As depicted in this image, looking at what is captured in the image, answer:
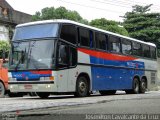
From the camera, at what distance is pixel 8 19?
64062 mm

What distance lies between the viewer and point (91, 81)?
808 inches

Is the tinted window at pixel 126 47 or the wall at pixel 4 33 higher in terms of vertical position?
the wall at pixel 4 33

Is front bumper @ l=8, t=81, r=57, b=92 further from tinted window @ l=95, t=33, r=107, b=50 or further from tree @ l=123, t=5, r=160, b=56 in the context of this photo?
tree @ l=123, t=5, r=160, b=56

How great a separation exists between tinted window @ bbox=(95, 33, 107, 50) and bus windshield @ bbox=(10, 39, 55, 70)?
3.68 m

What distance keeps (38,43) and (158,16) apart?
184ft

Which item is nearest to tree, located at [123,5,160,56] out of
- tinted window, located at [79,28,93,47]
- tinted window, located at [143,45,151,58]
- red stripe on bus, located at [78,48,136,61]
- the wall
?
the wall

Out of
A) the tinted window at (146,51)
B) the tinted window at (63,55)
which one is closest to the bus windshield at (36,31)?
the tinted window at (63,55)

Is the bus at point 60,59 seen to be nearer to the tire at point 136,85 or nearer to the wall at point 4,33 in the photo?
the tire at point 136,85

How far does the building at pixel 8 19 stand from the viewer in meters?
61.8

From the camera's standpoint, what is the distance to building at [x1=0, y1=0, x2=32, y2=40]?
61750 mm

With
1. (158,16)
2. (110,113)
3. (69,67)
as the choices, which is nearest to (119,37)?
(69,67)

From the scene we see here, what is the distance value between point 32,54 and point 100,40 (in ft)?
14.7

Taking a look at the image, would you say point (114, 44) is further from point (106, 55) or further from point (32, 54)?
point (32, 54)

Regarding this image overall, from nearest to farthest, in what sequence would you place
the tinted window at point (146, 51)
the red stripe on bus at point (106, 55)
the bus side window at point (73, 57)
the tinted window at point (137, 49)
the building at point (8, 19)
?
1. the bus side window at point (73, 57)
2. the red stripe on bus at point (106, 55)
3. the tinted window at point (137, 49)
4. the tinted window at point (146, 51)
5. the building at point (8, 19)
